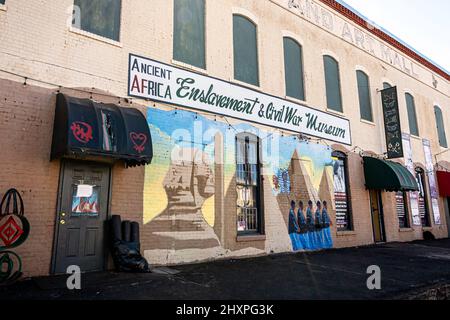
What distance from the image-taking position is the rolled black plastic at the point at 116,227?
674cm

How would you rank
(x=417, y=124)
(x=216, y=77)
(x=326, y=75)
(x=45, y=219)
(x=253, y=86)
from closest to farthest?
1. (x=45, y=219)
2. (x=216, y=77)
3. (x=253, y=86)
4. (x=326, y=75)
5. (x=417, y=124)

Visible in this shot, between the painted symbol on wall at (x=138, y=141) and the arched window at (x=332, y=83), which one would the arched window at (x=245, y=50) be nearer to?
the arched window at (x=332, y=83)

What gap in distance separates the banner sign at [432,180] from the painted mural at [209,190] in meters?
8.55

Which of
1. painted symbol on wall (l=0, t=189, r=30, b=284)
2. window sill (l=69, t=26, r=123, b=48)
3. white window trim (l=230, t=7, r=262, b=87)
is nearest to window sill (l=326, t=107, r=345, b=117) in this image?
white window trim (l=230, t=7, r=262, b=87)

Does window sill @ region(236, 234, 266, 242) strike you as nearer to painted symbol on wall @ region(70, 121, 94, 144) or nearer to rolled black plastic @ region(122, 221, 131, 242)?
rolled black plastic @ region(122, 221, 131, 242)

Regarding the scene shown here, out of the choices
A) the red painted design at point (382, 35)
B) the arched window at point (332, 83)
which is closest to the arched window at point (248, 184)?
the arched window at point (332, 83)

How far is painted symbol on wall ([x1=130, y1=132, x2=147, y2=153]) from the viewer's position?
Result: 666 centimetres

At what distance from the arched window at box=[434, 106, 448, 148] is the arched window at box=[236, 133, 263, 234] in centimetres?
1404

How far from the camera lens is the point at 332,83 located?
1279cm

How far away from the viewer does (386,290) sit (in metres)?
5.79

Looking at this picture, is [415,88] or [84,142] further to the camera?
[415,88]

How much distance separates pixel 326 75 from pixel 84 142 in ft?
31.7
